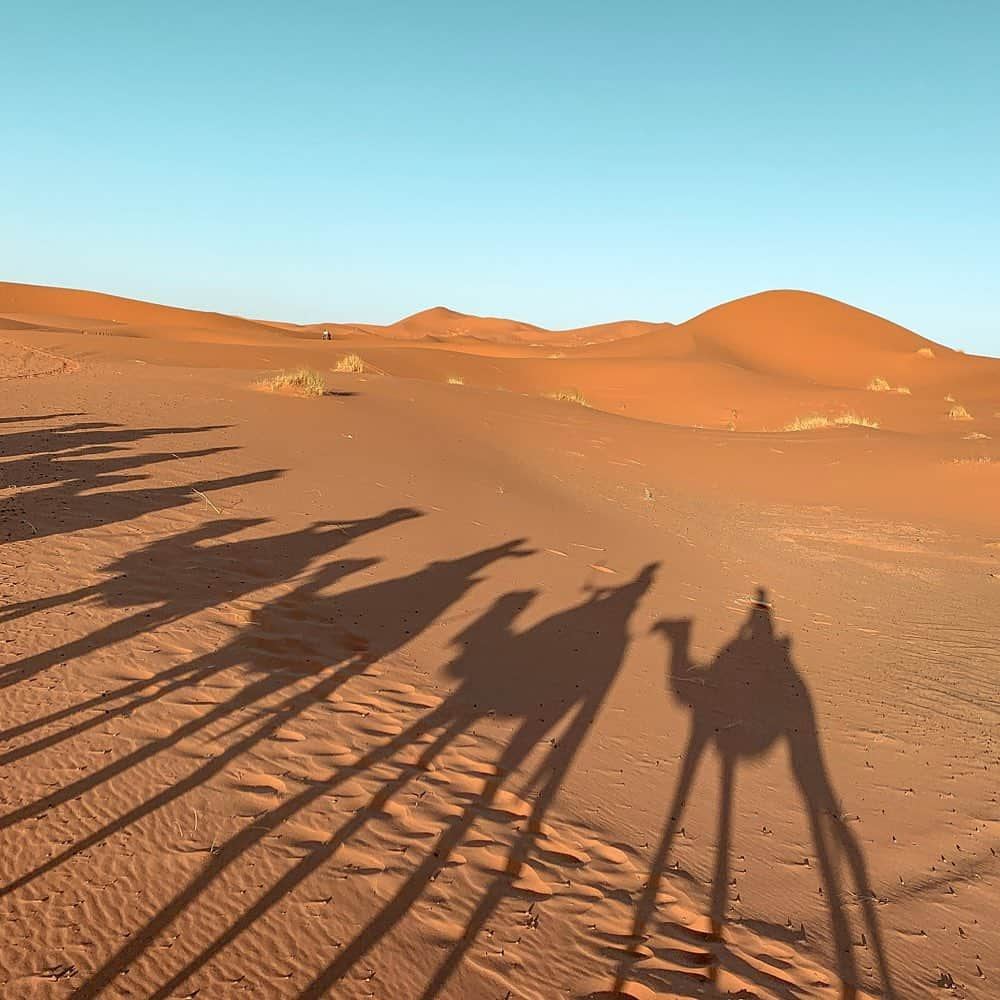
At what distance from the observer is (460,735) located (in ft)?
15.5

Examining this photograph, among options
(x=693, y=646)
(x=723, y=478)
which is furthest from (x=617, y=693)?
(x=723, y=478)

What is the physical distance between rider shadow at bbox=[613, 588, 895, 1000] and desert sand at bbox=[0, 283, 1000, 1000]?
23mm

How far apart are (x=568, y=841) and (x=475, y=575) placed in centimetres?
410

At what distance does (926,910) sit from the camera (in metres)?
3.65

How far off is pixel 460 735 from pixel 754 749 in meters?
1.89

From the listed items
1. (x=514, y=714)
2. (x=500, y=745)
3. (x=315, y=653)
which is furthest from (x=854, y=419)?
(x=500, y=745)

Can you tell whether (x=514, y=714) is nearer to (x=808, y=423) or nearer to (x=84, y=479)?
(x=84, y=479)

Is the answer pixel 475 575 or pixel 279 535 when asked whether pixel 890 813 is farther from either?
pixel 279 535

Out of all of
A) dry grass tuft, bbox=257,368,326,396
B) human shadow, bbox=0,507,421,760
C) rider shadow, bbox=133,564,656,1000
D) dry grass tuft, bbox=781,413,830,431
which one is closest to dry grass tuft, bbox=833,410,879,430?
dry grass tuft, bbox=781,413,830,431

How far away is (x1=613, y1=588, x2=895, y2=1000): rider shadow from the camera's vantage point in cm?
335

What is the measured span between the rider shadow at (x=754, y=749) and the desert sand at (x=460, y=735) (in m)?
0.02

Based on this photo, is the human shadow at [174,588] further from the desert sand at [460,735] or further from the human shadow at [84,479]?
the human shadow at [84,479]

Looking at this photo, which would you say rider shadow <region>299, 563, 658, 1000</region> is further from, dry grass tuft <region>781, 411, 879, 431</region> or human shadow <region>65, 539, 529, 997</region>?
dry grass tuft <region>781, 411, 879, 431</region>

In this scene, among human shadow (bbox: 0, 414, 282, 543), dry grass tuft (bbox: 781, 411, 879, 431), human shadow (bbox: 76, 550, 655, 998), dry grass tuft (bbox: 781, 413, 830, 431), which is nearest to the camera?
human shadow (bbox: 76, 550, 655, 998)
